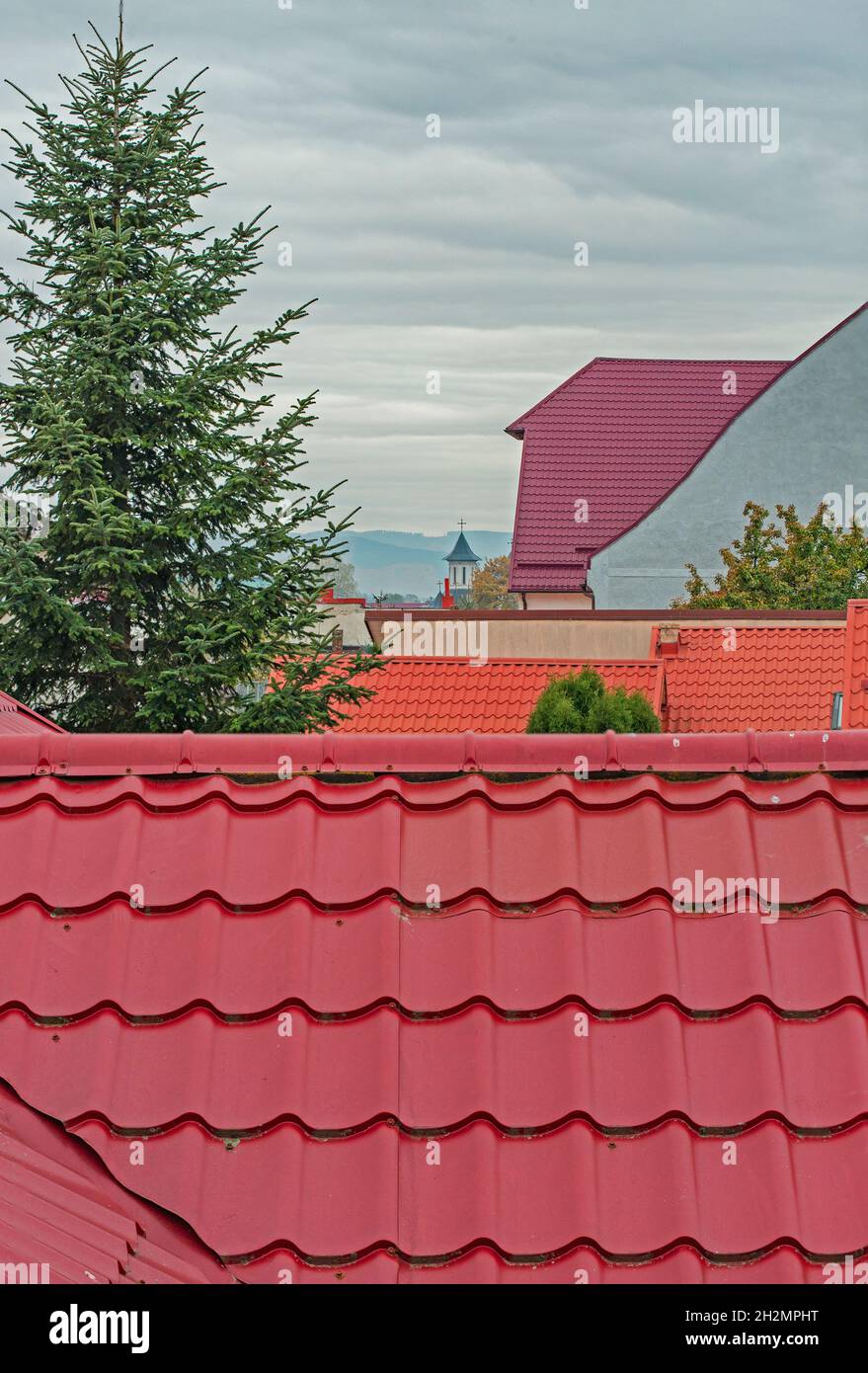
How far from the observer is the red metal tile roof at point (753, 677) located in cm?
2267

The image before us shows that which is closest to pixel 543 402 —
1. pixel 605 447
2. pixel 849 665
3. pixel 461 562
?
pixel 605 447

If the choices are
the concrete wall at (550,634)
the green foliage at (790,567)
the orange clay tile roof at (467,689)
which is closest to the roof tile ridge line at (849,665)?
the orange clay tile roof at (467,689)

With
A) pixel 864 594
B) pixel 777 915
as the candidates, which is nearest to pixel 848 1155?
pixel 777 915

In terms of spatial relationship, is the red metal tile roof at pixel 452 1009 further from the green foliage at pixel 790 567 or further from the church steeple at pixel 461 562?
the church steeple at pixel 461 562

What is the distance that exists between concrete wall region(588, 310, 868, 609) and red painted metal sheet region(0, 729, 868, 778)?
29.8m

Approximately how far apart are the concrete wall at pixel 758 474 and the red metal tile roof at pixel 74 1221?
3072cm

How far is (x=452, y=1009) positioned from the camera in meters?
2.72

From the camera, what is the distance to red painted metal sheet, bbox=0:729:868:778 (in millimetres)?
3174

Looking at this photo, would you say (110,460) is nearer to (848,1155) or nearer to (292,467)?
(292,467)

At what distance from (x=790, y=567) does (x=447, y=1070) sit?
2954 centimetres

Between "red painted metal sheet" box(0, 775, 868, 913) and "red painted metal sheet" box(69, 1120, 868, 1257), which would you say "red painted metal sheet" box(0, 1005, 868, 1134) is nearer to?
"red painted metal sheet" box(69, 1120, 868, 1257)

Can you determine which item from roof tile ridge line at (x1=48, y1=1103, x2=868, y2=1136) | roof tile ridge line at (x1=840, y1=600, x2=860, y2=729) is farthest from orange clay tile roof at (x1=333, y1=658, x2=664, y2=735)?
roof tile ridge line at (x1=48, y1=1103, x2=868, y2=1136)
